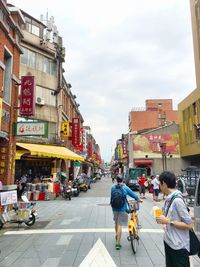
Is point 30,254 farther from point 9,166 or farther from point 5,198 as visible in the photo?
point 9,166

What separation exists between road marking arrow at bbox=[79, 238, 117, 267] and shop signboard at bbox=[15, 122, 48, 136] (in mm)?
6840

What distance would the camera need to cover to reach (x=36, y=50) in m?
26.1

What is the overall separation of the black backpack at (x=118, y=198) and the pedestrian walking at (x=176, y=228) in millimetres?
3560

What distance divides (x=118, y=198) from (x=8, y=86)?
322 inches

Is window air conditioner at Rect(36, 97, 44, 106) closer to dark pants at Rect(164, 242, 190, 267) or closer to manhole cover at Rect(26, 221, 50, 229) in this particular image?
manhole cover at Rect(26, 221, 50, 229)

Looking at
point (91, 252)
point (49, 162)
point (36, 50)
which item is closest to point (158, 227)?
point (91, 252)

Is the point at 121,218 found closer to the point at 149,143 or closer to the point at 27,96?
the point at 27,96

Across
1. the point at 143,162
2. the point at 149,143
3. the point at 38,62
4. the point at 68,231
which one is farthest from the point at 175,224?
the point at 149,143

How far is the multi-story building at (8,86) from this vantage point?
477 inches

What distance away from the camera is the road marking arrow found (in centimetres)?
598

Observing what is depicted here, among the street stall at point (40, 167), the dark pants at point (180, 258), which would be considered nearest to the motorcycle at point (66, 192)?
the street stall at point (40, 167)

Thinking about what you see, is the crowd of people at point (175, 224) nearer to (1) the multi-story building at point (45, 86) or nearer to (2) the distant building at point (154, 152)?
(1) the multi-story building at point (45, 86)

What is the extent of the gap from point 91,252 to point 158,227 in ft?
12.9

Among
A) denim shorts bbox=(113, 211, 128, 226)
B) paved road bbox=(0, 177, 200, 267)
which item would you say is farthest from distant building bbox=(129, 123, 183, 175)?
denim shorts bbox=(113, 211, 128, 226)
